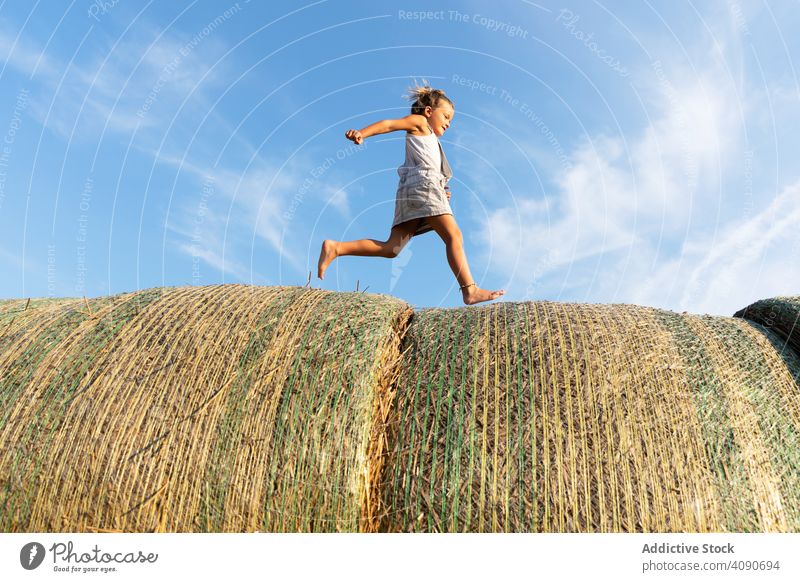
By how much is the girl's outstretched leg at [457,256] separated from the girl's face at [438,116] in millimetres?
955

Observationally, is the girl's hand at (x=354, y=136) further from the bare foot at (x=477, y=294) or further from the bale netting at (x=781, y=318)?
the bale netting at (x=781, y=318)

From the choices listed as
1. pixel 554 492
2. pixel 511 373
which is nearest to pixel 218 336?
pixel 511 373

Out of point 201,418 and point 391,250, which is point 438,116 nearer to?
point 391,250

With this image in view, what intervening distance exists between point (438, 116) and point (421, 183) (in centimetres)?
80

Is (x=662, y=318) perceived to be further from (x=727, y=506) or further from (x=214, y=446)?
(x=214, y=446)

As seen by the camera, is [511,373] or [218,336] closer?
[511,373]

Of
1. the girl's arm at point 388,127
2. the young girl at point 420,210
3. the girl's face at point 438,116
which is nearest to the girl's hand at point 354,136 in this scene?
the girl's arm at point 388,127

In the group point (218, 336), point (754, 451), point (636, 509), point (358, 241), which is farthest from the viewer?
point (358, 241)

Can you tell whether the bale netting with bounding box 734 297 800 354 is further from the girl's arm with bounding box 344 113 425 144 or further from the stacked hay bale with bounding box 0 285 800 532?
the girl's arm with bounding box 344 113 425 144

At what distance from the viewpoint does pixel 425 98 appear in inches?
213

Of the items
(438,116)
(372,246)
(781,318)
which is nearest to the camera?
(781,318)

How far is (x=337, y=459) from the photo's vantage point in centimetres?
250

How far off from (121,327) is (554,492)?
87.9 inches

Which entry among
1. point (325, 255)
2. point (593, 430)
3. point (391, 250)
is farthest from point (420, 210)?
point (593, 430)
